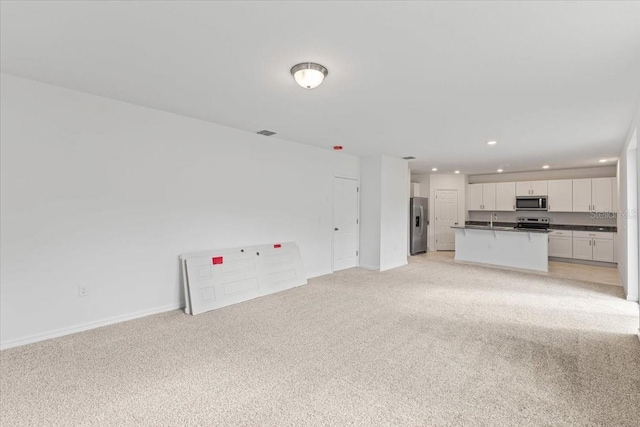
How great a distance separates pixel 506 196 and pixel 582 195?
5.36 feet

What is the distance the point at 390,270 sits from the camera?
6312 mm

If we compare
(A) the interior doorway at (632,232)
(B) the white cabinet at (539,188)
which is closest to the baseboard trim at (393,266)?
(A) the interior doorway at (632,232)

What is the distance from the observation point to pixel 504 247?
22.6 ft

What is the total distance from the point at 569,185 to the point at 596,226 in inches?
45.0

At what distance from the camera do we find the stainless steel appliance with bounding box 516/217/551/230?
809cm

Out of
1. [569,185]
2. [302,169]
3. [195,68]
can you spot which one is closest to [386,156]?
[302,169]

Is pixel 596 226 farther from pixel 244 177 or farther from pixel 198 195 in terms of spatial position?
pixel 198 195

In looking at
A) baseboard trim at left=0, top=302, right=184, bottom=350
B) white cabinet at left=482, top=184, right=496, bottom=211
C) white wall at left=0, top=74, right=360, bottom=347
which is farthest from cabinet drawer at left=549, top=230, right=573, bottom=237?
baseboard trim at left=0, top=302, right=184, bottom=350

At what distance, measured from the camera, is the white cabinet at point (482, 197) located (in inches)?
345

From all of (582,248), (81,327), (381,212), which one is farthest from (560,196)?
(81,327)

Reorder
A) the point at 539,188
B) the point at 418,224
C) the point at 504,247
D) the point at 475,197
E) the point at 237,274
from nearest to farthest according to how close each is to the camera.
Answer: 1. the point at 237,274
2. the point at 504,247
3. the point at 539,188
4. the point at 418,224
5. the point at 475,197

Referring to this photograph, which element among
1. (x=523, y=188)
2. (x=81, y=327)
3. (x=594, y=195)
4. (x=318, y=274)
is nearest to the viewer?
(x=81, y=327)

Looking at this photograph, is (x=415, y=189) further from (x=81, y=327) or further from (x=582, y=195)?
(x=81, y=327)

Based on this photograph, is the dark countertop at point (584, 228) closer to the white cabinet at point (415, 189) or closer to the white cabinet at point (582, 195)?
the white cabinet at point (582, 195)
